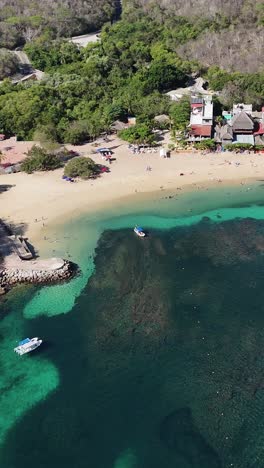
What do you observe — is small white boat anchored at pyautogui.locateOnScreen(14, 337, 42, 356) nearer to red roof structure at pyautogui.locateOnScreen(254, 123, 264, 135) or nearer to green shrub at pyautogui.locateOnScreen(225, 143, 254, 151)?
green shrub at pyautogui.locateOnScreen(225, 143, 254, 151)

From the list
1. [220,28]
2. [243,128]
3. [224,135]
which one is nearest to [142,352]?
[224,135]

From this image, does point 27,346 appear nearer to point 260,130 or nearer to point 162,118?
point 162,118

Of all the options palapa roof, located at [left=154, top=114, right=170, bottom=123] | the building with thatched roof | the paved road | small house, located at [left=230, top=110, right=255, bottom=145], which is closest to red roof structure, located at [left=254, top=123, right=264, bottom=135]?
small house, located at [left=230, top=110, right=255, bottom=145]

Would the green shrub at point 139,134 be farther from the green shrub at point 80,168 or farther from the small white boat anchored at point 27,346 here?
the small white boat anchored at point 27,346

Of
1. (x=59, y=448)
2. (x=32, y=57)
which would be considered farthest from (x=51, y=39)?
(x=59, y=448)

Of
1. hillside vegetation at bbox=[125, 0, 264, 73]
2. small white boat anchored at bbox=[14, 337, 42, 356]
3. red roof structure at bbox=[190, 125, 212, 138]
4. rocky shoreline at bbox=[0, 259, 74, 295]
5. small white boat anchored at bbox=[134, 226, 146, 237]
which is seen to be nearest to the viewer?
small white boat anchored at bbox=[14, 337, 42, 356]
